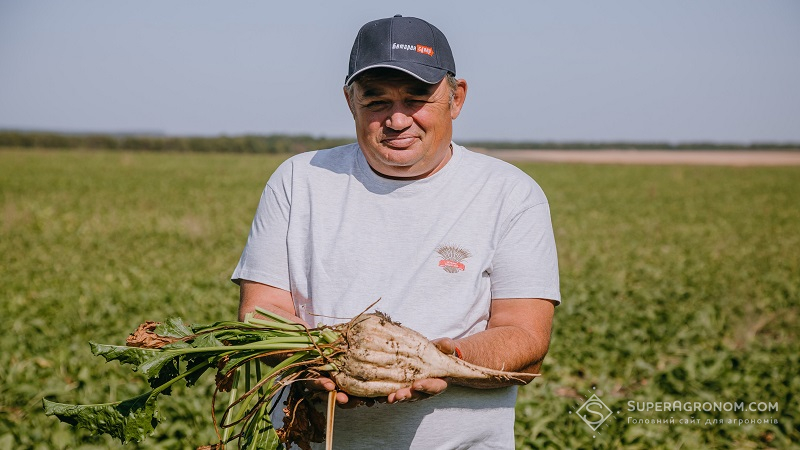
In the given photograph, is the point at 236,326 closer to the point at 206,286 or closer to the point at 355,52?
the point at 355,52

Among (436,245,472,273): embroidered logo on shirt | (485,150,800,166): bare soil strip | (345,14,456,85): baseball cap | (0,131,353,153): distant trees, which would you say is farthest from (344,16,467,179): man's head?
(0,131,353,153): distant trees

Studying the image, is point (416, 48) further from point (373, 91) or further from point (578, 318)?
point (578, 318)

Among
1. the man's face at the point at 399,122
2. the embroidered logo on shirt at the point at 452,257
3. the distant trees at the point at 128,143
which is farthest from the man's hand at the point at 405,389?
the distant trees at the point at 128,143

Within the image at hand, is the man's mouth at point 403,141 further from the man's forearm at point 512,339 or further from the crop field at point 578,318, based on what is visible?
the crop field at point 578,318

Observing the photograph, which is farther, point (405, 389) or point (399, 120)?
point (399, 120)

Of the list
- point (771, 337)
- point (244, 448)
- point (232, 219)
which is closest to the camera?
→ point (244, 448)

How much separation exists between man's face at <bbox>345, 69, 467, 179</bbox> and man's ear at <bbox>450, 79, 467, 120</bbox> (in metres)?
0.11

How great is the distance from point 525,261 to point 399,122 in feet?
1.93

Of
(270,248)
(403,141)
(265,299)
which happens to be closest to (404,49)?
(403,141)

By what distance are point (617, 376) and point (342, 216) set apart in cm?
496

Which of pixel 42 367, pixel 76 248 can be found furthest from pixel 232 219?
pixel 42 367

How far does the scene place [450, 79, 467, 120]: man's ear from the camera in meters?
2.44

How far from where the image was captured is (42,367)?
6.16m

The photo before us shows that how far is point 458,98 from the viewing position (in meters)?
2.48
